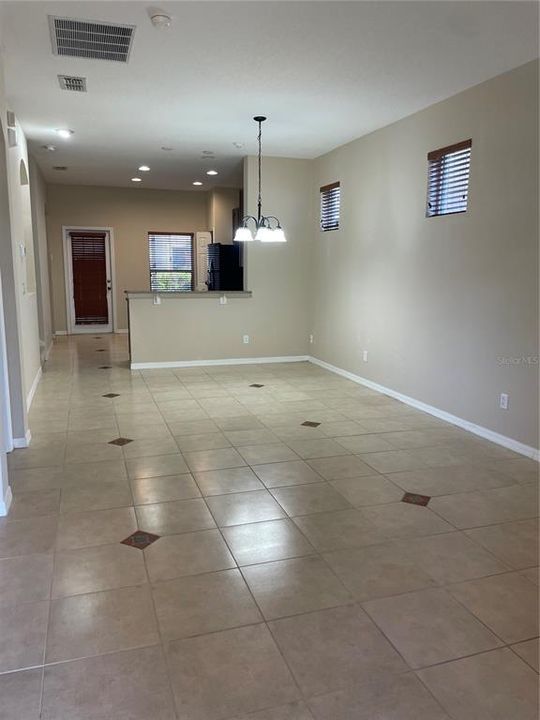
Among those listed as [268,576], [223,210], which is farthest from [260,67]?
[223,210]

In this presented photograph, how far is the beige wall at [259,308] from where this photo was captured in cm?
685

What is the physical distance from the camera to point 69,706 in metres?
1.58

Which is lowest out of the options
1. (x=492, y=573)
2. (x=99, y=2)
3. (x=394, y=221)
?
(x=492, y=573)

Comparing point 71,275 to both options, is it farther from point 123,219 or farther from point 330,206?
point 330,206

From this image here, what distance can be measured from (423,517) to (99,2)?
3.24 metres

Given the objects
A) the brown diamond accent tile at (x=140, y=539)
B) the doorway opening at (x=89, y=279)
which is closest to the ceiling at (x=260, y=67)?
the brown diamond accent tile at (x=140, y=539)

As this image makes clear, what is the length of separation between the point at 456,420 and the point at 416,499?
1.61 metres

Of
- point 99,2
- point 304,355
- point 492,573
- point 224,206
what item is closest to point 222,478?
point 492,573

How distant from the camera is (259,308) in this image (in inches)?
284

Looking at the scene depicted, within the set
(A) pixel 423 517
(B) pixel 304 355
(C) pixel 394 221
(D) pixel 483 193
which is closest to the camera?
(A) pixel 423 517

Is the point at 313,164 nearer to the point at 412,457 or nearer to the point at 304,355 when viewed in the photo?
the point at 304,355

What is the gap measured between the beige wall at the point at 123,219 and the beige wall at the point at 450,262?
4.42 m

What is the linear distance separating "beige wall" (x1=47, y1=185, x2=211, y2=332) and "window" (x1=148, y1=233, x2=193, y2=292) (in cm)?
14

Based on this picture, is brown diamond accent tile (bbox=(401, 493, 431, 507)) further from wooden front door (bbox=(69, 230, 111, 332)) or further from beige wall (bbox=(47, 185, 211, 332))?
wooden front door (bbox=(69, 230, 111, 332))
